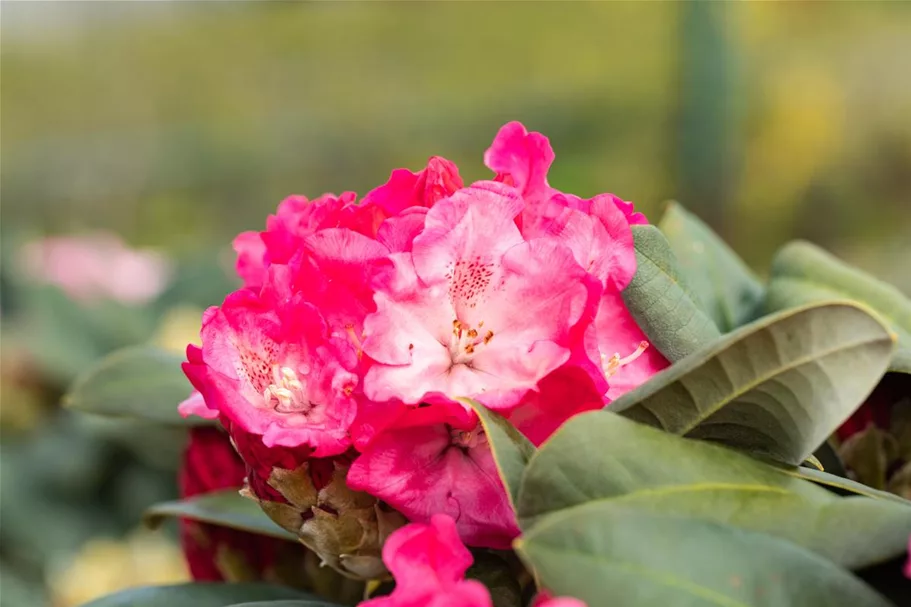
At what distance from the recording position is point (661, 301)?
1.44 feet

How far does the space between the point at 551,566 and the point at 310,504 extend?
155 mm

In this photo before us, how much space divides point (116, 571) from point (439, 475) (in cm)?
90

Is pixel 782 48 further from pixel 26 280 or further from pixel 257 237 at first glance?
pixel 257 237

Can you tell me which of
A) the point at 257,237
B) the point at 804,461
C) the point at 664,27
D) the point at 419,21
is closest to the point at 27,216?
the point at 419,21

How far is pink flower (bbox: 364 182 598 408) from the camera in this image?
394mm

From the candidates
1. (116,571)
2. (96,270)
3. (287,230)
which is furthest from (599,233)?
(96,270)

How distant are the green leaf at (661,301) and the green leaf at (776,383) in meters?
0.06

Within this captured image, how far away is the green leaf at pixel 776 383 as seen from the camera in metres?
0.34

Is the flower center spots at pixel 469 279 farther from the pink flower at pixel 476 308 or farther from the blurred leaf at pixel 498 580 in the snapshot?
the blurred leaf at pixel 498 580

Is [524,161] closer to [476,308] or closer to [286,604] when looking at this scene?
[476,308]

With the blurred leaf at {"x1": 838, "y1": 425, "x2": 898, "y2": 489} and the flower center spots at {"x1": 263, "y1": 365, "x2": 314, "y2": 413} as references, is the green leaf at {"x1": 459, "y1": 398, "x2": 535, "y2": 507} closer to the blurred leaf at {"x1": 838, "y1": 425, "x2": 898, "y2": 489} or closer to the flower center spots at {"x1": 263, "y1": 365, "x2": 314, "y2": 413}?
the flower center spots at {"x1": 263, "y1": 365, "x2": 314, "y2": 413}

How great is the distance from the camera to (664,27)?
105 inches

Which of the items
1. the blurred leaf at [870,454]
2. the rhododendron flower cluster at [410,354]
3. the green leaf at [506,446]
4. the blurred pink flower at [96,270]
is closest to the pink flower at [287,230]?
the rhododendron flower cluster at [410,354]

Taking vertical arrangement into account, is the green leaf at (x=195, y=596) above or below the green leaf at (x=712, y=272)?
below
